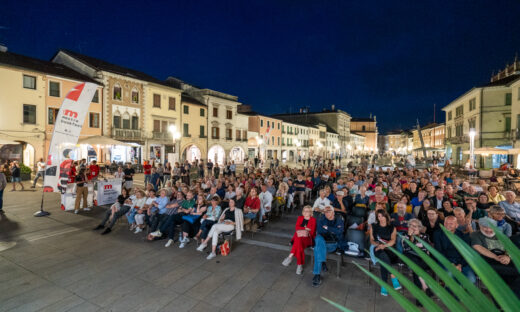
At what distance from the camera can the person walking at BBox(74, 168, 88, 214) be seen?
10320mm

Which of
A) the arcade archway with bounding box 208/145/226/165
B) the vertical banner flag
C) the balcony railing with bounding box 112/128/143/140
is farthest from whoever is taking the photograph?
the arcade archway with bounding box 208/145/226/165

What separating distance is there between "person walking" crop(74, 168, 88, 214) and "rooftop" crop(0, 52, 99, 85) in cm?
1715

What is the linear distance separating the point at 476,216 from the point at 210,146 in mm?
32803

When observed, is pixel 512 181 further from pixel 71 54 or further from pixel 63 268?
pixel 71 54

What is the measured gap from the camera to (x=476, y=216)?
22.6ft

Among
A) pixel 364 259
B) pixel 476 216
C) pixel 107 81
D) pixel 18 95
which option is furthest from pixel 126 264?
pixel 107 81

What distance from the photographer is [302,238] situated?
5.98 metres

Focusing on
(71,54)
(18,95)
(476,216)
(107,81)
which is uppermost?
(71,54)

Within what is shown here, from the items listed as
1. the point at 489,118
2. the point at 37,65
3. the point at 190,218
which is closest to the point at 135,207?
A: the point at 190,218

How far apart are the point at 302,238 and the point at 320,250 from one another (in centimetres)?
55

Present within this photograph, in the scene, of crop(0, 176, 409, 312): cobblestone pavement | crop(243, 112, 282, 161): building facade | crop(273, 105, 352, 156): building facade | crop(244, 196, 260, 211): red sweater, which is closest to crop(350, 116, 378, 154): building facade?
crop(273, 105, 352, 156): building facade

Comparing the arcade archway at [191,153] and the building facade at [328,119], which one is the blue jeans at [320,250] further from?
the building facade at [328,119]

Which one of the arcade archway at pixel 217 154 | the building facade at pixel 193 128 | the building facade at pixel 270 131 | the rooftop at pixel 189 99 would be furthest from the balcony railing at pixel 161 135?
the building facade at pixel 270 131

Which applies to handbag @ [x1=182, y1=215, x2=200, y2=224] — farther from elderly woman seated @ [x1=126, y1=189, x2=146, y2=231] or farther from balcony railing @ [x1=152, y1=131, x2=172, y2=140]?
balcony railing @ [x1=152, y1=131, x2=172, y2=140]
